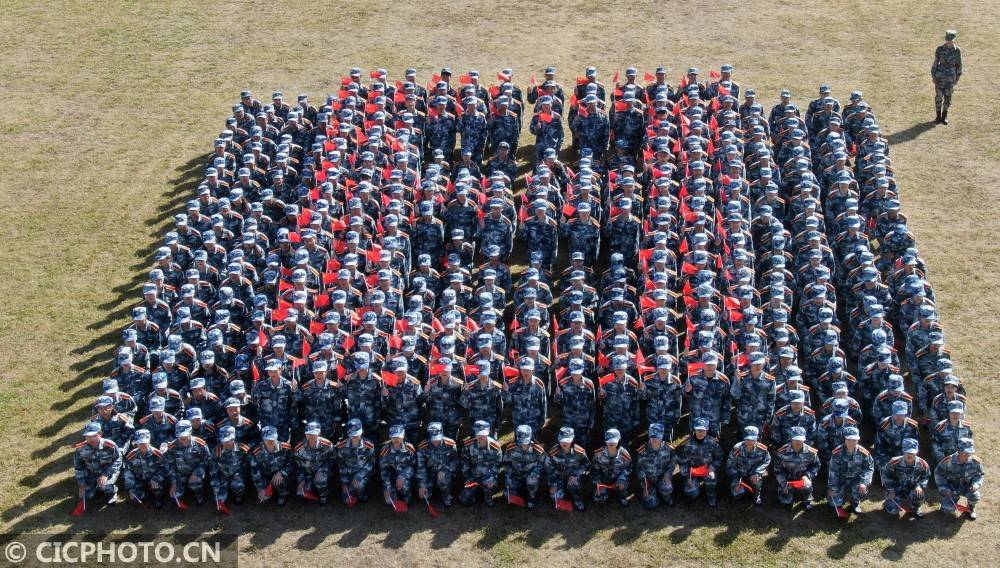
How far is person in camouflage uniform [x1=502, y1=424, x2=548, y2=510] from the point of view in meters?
20.8

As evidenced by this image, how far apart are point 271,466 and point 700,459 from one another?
273 inches

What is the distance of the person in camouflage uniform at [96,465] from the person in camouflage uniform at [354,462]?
145 inches

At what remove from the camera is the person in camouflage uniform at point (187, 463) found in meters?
21.0

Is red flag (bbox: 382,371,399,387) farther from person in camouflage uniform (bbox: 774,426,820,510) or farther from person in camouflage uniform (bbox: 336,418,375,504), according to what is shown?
person in camouflage uniform (bbox: 774,426,820,510)

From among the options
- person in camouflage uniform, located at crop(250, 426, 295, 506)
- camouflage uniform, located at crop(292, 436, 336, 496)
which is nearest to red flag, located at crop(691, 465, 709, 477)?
camouflage uniform, located at crop(292, 436, 336, 496)

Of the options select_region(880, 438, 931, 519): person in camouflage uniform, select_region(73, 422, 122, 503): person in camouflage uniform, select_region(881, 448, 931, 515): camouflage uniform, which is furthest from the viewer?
select_region(73, 422, 122, 503): person in camouflage uniform

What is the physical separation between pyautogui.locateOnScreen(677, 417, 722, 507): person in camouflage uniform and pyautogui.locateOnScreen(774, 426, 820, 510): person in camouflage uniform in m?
1.00

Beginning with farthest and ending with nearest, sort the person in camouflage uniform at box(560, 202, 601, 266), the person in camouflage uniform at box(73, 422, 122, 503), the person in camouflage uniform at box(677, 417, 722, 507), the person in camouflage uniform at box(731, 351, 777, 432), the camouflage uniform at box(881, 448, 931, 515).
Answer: the person in camouflage uniform at box(560, 202, 601, 266) → the person in camouflage uniform at box(731, 351, 777, 432) → the person in camouflage uniform at box(73, 422, 122, 503) → the person in camouflage uniform at box(677, 417, 722, 507) → the camouflage uniform at box(881, 448, 931, 515)

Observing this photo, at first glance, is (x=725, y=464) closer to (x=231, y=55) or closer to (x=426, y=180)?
(x=426, y=180)

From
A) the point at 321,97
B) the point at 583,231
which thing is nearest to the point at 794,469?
the point at 583,231

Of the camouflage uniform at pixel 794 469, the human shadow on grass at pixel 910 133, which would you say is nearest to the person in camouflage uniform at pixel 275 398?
the camouflage uniform at pixel 794 469

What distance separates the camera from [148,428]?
848 inches

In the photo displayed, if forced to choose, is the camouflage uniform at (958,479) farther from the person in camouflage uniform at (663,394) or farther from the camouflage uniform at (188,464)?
the camouflage uniform at (188,464)

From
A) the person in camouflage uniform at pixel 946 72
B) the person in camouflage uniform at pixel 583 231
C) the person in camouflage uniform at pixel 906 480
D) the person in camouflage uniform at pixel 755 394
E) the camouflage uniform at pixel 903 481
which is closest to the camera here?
the person in camouflage uniform at pixel 906 480
